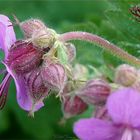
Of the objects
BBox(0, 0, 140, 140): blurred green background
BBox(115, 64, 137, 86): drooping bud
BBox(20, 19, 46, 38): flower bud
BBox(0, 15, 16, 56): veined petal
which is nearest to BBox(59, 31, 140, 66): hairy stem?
BBox(115, 64, 137, 86): drooping bud

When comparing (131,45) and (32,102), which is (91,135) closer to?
(32,102)

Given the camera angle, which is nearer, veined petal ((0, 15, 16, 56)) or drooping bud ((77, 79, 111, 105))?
drooping bud ((77, 79, 111, 105))

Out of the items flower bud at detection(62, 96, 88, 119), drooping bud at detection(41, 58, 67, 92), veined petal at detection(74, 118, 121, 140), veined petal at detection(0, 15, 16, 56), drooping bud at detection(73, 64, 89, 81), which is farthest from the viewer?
drooping bud at detection(73, 64, 89, 81)

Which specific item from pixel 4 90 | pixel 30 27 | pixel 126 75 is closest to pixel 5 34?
pixel 30 27

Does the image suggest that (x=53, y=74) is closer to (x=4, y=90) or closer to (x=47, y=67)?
(x=47, y=67)

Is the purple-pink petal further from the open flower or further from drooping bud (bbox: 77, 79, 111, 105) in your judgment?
drooping bud (bbox: 77, 79, 111, 105)

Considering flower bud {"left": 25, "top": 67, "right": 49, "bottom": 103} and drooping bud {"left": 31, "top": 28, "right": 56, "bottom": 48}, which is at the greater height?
drooping bud {"left": 31, "top": 28, "right": 56, "bottom": 48}

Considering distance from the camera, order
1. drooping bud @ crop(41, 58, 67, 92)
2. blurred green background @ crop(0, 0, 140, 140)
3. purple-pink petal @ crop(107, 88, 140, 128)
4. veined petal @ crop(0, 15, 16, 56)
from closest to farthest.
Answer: purple-pink petal @ crop(107, 88, 140, 128) → drooping bud @ crop(41, 58, 67, 92) → veined petal @ crop(0, 15, 16, 56) → blurred green background @ crop(0, 0, 140, 140)
